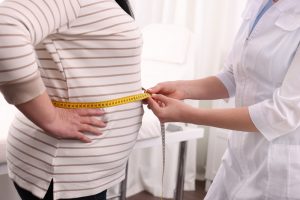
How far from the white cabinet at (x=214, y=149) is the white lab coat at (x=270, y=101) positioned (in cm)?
169

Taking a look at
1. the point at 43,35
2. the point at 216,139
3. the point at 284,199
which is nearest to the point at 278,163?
the point at 284,199

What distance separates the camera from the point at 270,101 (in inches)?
39.5

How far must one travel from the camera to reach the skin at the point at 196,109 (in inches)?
41.5

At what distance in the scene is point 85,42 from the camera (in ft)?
2.91

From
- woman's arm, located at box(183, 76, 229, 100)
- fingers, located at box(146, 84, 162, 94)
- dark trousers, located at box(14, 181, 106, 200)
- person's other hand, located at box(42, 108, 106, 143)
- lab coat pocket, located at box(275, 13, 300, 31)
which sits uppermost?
lab coat pocket, located at box(275, 13, 300, 31)

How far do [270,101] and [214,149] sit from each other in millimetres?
1946

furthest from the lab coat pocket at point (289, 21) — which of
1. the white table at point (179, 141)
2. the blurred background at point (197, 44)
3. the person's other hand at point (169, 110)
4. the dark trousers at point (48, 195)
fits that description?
the blurred background at point (197, 44)

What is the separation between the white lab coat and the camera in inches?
38.1

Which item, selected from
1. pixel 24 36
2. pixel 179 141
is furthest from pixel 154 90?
pixel 179 141

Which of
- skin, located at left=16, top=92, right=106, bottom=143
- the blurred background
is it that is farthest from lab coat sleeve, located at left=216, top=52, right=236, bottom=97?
the blurred background

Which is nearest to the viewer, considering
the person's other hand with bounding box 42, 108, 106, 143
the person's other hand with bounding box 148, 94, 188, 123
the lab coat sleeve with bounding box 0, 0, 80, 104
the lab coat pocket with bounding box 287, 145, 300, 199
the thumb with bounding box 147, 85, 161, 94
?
the lab coat sleeve with bounding box 0, 0, 80, 104

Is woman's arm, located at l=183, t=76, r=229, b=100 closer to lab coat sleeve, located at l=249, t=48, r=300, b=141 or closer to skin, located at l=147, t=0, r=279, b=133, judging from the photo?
skin, located at l=147, t=0, r=279, b=133

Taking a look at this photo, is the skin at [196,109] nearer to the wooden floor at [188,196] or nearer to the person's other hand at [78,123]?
the person's other hand at [78,123]

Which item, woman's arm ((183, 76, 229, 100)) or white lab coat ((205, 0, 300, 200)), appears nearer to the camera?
white lab coat ((205, 0, 300, 200))
